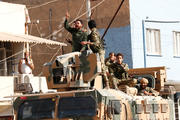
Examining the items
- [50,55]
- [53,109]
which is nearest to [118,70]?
[53,109]

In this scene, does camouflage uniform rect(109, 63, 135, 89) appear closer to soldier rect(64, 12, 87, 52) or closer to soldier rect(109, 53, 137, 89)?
soldier rect(109, 53, 137, 89)

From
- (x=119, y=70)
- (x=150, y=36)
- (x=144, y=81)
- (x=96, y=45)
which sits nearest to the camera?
(x=96, y=45)

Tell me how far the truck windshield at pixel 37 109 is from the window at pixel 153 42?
49.1ft

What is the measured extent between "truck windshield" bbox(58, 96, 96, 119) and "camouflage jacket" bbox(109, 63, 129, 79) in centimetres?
300

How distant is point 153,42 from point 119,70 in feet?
41.0

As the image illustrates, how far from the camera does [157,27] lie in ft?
91.0

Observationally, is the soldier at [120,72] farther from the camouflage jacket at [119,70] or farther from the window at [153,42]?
the window at [153,42]

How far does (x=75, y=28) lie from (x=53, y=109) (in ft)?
7.14

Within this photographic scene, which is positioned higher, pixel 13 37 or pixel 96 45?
pixel 13 37

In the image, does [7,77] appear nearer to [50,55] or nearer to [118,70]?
[50,55]

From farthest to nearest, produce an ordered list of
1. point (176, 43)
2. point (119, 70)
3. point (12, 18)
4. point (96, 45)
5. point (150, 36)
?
1. point (176, 43)
2. point (150, 36)
3. point (12, 18)
4. point (119, 70)
5. point (96, 45)

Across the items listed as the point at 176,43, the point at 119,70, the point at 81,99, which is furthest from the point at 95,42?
the point at 176,43

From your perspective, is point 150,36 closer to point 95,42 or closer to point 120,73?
point 120,73

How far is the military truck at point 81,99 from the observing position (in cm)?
1247
